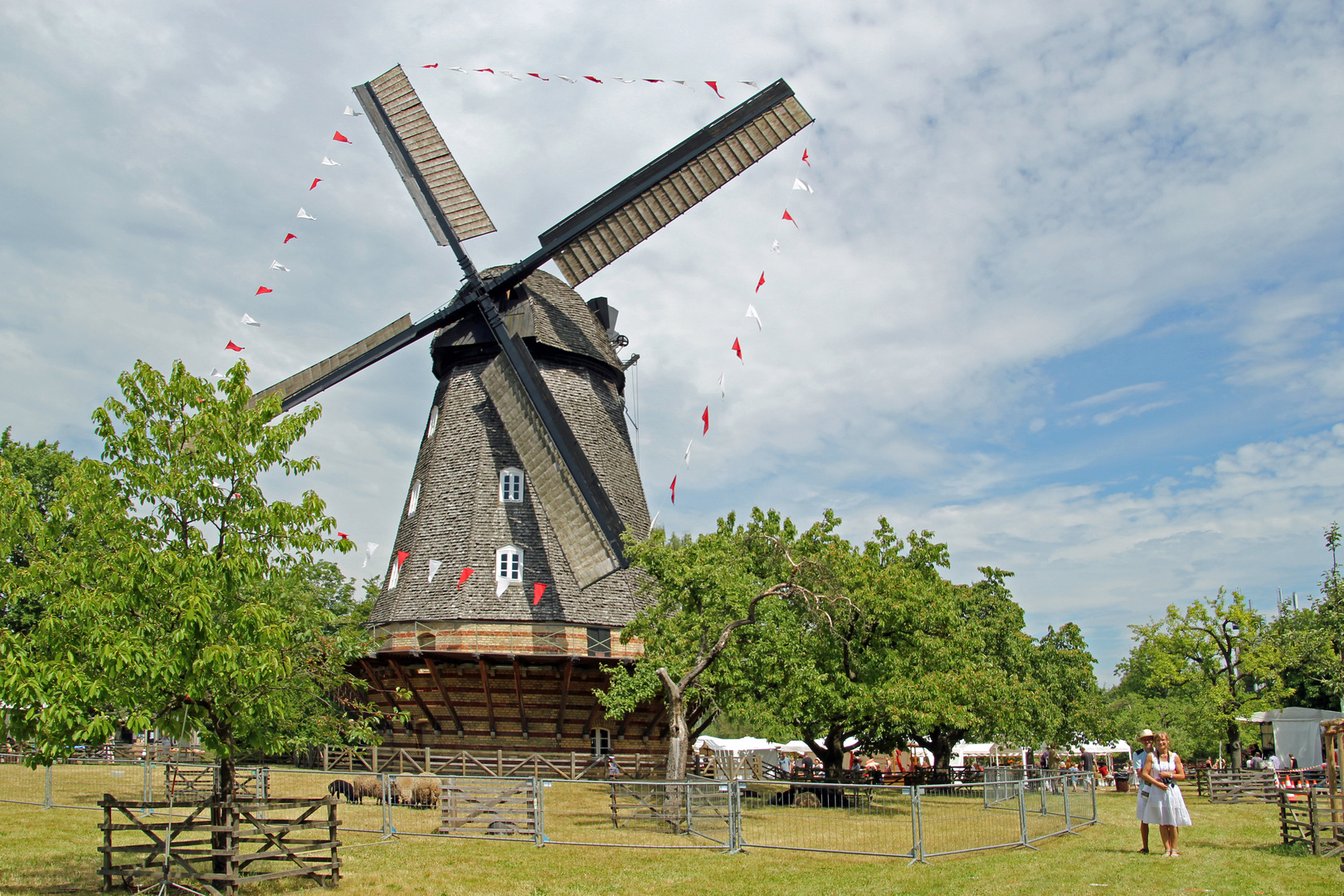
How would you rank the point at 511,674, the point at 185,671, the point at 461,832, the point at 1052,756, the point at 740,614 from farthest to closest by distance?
the point at 1052,756 < the point at 511,674 < the point at 740,614 < the point at 461,832 < the point at 185,671

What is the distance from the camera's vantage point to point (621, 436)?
2778 centimetres

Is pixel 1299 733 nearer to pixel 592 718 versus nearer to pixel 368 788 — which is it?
pixel 592 718

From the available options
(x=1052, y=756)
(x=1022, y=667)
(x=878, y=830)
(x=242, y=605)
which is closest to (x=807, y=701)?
(x=878, y=830)

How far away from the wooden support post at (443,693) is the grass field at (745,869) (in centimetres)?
855

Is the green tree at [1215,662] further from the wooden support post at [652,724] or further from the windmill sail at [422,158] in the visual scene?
the windmill sail at [422,158]

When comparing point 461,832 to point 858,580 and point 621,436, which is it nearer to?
point 858,580

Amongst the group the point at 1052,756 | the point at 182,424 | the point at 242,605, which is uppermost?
the point at 182,424

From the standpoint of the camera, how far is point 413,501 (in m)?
26.8

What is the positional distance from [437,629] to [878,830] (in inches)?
499

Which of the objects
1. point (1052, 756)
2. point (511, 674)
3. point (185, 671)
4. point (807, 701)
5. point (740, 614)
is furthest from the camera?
point (1052, 756)

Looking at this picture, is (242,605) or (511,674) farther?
(511,674)

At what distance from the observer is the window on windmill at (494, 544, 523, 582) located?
24.1m

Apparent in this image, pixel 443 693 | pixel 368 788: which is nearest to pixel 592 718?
pixel 443 693

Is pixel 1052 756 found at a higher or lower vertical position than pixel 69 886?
lower
